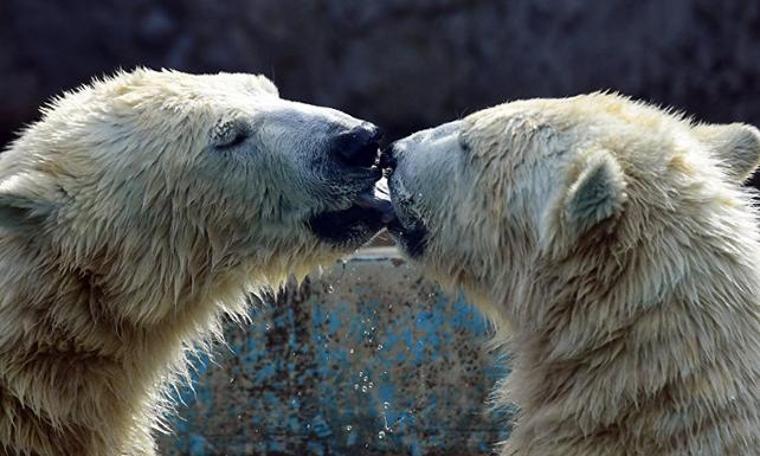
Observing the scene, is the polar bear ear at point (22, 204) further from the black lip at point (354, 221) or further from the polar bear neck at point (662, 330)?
the polar bear neck at point (662, 330)

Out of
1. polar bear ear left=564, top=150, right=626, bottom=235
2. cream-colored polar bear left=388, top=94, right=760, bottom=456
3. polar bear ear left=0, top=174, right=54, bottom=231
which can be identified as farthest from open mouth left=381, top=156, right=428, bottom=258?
polar bear ear left=0, top=174, right=54, bottom=231

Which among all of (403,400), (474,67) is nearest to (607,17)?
(474,67)

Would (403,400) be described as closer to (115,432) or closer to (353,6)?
(115,432)

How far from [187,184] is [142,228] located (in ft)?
0.54

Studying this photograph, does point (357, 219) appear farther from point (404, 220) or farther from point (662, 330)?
point (662, 330)

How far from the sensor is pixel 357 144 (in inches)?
131

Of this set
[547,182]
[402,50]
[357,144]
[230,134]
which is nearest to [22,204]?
[230,134]

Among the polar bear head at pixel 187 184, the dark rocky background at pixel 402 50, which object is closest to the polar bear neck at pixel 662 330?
the polar bear head at pixel 187 184

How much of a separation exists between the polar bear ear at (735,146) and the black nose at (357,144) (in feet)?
2.71

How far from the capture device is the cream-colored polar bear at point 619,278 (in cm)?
269

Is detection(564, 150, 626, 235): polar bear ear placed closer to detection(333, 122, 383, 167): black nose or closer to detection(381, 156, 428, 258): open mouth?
detection(381, 156, 428, 258): open mouth

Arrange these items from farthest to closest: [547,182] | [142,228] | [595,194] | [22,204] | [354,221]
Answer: [354,221] → [142,228] → [22,204] → [547,182] → [595,194]

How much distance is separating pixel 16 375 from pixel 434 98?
21.1 ft

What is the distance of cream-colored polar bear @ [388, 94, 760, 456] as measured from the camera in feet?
8.82
